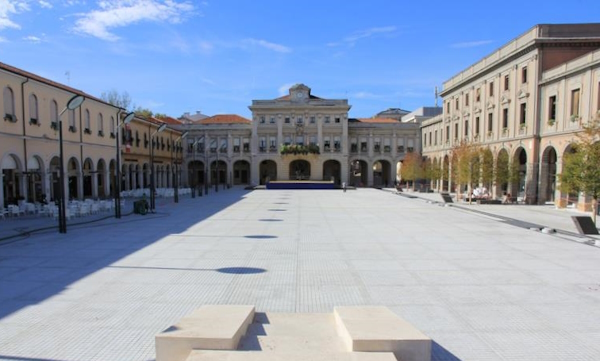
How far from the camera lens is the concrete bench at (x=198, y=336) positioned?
4445mm

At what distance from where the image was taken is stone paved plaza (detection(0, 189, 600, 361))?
5.52 m

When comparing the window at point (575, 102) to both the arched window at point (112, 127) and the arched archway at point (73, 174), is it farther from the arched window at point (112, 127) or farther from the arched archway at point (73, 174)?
the arched window at point (112, 127)

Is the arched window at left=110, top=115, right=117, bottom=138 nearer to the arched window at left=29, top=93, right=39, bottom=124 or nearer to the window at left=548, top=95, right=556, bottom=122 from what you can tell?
the arched window at left=29, top=93, right=39, bottom=124

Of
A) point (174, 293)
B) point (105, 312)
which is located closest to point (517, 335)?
point (174, 293)

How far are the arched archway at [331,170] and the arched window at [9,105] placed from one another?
46.8 m

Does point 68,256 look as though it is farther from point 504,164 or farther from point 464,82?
point 464,82

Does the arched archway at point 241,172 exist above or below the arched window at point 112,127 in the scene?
below

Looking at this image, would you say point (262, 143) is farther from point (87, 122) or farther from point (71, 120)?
point (71, 120)

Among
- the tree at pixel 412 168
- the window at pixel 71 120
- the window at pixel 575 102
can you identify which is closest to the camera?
the window at pixel 575 102

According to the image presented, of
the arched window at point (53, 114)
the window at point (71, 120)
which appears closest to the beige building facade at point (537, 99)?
the window at point (71, 120)

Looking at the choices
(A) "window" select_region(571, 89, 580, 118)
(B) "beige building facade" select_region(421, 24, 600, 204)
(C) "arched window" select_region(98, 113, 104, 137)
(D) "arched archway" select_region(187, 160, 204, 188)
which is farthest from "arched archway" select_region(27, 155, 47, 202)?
(D) "arched archway" select_region(187, 160, 204, 188)

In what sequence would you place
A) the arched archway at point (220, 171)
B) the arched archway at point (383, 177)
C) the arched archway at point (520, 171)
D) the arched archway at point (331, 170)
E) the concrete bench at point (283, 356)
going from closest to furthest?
the concrete bench at point (283, 356)
the arched archway at point (520, 171)
the arched archway at point (383, 177)
the arched archway at point (220, 171)
the arched archway at point (331, 170)

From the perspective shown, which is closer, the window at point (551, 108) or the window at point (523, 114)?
the window at point (551, 108)

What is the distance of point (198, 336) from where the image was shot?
4488 mm
